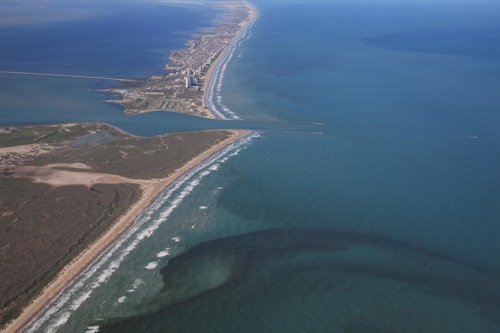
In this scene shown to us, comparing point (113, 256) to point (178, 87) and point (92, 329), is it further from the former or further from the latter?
point (178, 87)

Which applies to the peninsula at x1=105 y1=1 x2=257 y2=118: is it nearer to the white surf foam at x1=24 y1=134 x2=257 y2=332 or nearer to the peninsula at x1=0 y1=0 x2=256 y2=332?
the peninsula at x1=0 y1=0 x2=256 y2=332

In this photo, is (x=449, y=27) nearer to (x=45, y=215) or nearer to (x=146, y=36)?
(x=146, y=36)

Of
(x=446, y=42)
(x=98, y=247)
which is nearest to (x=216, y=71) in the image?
(x=98, y=247)

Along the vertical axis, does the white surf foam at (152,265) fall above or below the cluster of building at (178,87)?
below

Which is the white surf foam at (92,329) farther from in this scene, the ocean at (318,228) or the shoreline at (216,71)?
the shoreline at (216,71)

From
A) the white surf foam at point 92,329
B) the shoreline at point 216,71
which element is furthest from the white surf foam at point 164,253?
the shoreline at point 216,71
